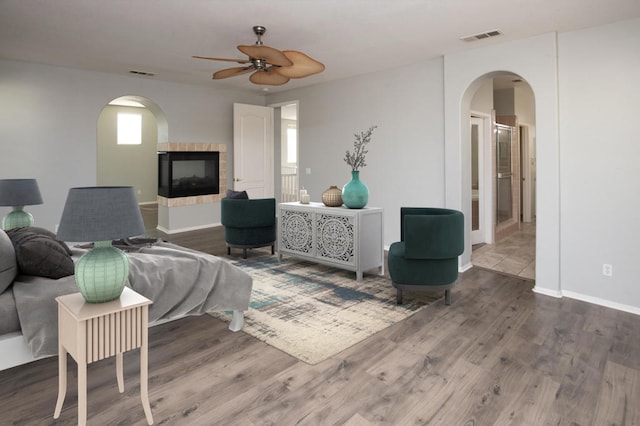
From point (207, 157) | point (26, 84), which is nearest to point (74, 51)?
point (26, 84)

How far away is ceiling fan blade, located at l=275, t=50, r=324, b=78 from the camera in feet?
11.0

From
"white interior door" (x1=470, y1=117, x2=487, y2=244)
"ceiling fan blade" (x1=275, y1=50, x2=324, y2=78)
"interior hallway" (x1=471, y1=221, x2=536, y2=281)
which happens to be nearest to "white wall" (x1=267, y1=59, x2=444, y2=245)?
"interior hallway" (x1=471, y1=221, x2=536, y2=281)

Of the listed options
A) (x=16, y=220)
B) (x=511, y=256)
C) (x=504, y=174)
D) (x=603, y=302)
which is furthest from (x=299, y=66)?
(x=504, y=174)

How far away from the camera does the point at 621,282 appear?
3.67 metres

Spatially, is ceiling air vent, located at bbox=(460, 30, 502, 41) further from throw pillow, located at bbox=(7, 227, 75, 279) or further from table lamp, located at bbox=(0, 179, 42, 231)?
table lamp, located at bbox=(0, 179, 42, 231)

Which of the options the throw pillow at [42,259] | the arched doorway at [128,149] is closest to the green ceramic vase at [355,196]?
the throw pillow at [42,259]

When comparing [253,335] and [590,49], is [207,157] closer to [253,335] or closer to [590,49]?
[253,335]

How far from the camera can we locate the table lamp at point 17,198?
3.50 metres

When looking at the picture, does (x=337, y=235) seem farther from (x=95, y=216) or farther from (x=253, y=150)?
(x=253, y=150)

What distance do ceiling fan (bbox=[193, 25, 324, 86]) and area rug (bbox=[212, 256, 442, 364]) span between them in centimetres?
208

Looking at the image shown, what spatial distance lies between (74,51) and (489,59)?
4.95 metres

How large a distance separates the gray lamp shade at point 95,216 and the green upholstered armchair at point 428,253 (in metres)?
2.26

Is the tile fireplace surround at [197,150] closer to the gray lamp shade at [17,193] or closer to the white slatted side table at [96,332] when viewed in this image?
the gray lamp shade at [17,193]

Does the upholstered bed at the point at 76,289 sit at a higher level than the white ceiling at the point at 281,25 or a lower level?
lower
